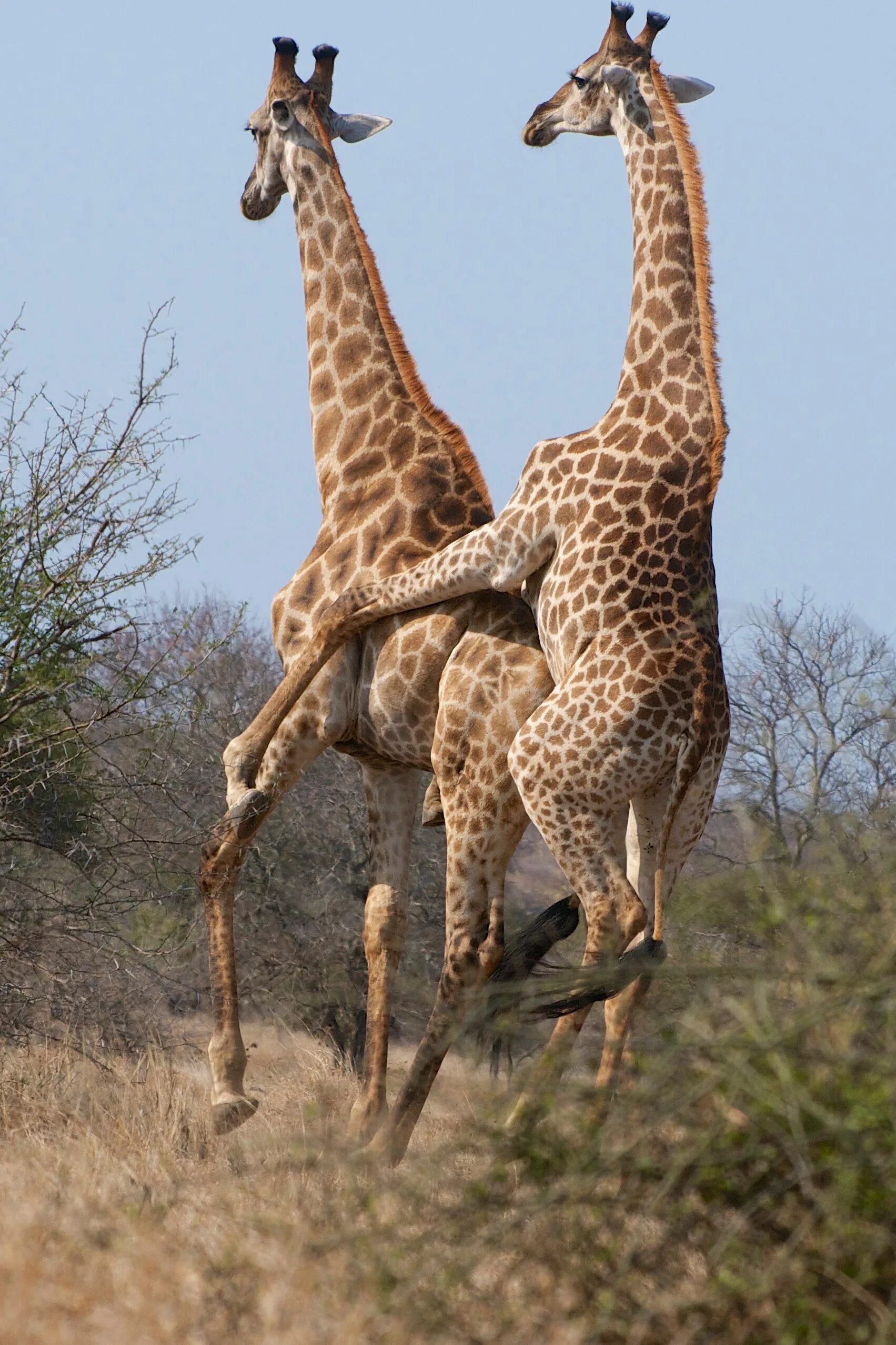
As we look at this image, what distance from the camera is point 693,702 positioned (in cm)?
636

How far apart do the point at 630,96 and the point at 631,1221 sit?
5.17 meters

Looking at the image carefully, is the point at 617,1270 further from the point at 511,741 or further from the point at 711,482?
the point at 711,482

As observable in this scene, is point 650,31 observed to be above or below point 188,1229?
above

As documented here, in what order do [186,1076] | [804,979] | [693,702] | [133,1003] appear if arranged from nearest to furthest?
[804,979] < [693,702] < [186,1076] < [133,1003]

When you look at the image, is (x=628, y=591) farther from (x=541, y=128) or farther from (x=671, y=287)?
(x=541, y=128)

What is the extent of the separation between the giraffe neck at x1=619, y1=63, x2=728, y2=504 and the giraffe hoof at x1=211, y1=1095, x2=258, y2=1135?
11.2 feet

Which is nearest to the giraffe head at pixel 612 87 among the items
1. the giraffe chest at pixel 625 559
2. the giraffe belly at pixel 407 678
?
the giraffe chest at pixel 625 559

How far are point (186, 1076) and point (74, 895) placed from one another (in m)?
4.23

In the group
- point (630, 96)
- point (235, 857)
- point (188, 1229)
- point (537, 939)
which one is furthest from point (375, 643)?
point (188, 1229)

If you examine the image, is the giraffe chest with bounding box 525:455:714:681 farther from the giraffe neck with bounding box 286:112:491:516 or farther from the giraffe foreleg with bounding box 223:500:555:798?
the giraffe neck with bounding box 286:112:491:516

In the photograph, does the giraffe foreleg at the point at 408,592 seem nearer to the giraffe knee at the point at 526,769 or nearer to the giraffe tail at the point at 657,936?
the giraffe knee at the point at 526,769

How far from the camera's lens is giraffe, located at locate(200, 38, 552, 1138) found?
688cm

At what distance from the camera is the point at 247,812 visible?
24.1ft

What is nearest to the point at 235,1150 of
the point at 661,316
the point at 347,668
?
the point at 347,668
